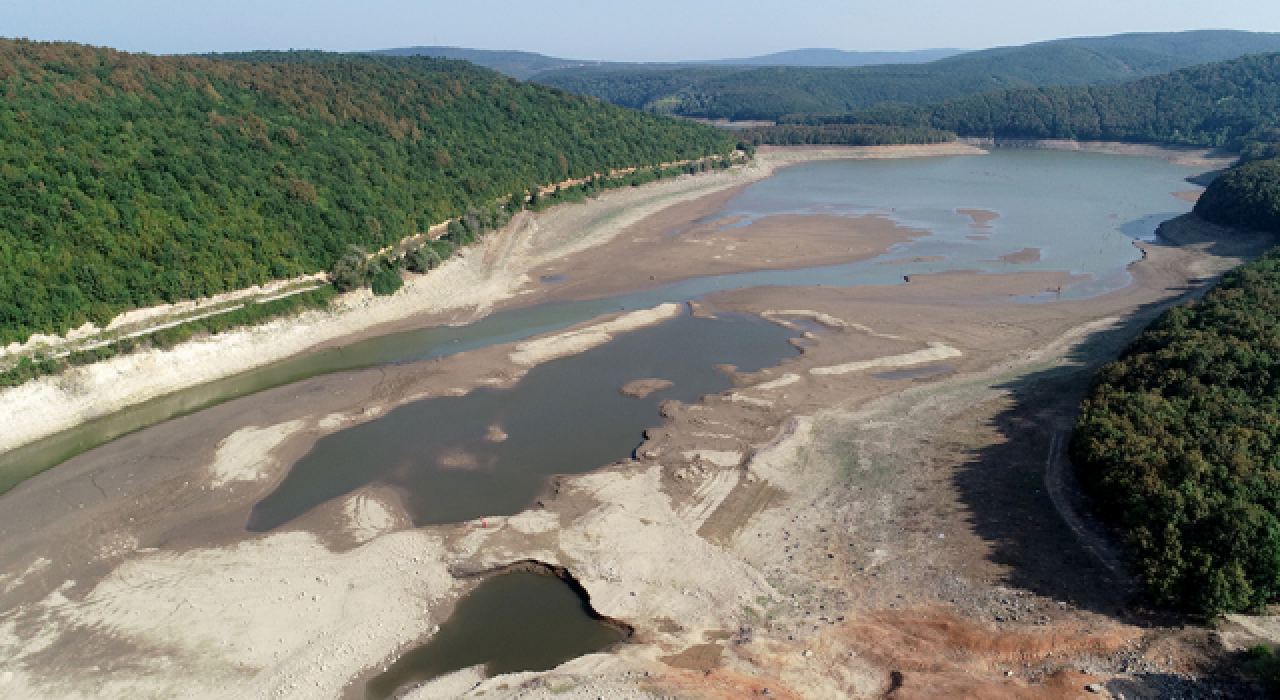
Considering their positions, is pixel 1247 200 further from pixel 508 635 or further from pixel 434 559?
pixel 434 559

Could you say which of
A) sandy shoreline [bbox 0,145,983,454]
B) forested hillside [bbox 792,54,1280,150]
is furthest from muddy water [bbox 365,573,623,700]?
forested hillside [bbox 792,54,1280,150]

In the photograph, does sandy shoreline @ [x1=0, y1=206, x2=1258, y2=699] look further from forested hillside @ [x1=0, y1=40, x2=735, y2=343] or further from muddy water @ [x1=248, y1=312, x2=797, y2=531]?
forested hillside @ [x1=0, y1=40, x2=735, y2=343]

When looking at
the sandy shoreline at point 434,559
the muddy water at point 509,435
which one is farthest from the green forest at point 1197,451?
the muddy water at point 509,435

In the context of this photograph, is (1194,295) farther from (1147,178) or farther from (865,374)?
(1147,178)

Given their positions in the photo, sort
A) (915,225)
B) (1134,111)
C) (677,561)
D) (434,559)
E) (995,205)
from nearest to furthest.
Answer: (677,561), (434,559), (915,225), (995,205), (1134,111)

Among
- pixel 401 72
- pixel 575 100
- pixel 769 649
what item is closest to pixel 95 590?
pixel 769 649

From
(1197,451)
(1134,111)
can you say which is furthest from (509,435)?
(1134,111)
